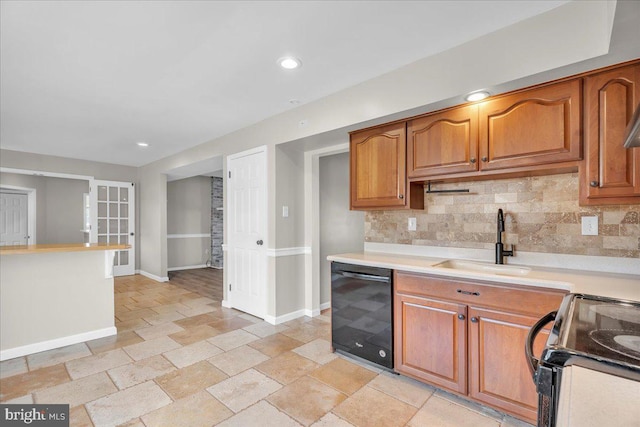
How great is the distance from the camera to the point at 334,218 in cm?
426

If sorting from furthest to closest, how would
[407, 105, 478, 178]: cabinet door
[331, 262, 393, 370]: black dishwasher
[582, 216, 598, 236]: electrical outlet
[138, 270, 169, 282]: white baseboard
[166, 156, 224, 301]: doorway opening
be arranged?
[166, 156, 224, 301]: doorway opening
[138, 270, 169, 282]: white baseboard
[331, 262, 393, 370]: black dishwasher
[407, 105, 478, 178]: cabinet door
[582, 216, 598, 236]: electrical outlet

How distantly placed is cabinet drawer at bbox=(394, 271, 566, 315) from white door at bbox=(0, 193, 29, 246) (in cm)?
868

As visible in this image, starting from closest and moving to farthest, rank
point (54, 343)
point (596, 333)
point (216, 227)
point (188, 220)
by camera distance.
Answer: point (596, 333)
point (54, 343)
point (188, 220)
point (216, 227)

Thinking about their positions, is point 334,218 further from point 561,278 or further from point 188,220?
point 188,220

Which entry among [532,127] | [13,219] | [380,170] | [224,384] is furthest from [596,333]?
[13,219]

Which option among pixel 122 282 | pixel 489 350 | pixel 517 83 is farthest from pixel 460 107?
pixel 122 282

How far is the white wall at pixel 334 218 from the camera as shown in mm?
4141

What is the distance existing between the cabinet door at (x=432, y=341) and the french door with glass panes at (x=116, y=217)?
5.97 metres

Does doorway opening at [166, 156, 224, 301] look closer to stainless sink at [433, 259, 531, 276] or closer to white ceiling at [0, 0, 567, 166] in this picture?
white ceiling at [0, 0, 567, 166]

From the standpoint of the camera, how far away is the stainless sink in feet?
6.86

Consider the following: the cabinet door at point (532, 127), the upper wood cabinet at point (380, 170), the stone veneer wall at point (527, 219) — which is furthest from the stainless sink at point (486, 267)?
the cabinet door at point (532, 127)

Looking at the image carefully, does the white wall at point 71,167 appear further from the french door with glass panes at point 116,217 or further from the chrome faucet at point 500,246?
the chrome faucet at point 500,246

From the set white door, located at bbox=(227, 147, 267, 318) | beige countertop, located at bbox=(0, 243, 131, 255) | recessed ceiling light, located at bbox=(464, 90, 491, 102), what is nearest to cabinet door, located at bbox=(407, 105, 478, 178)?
recessed ceiling light, located at bbox=(464, 90, 491, 102)

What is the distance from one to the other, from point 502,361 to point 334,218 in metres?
2.71
